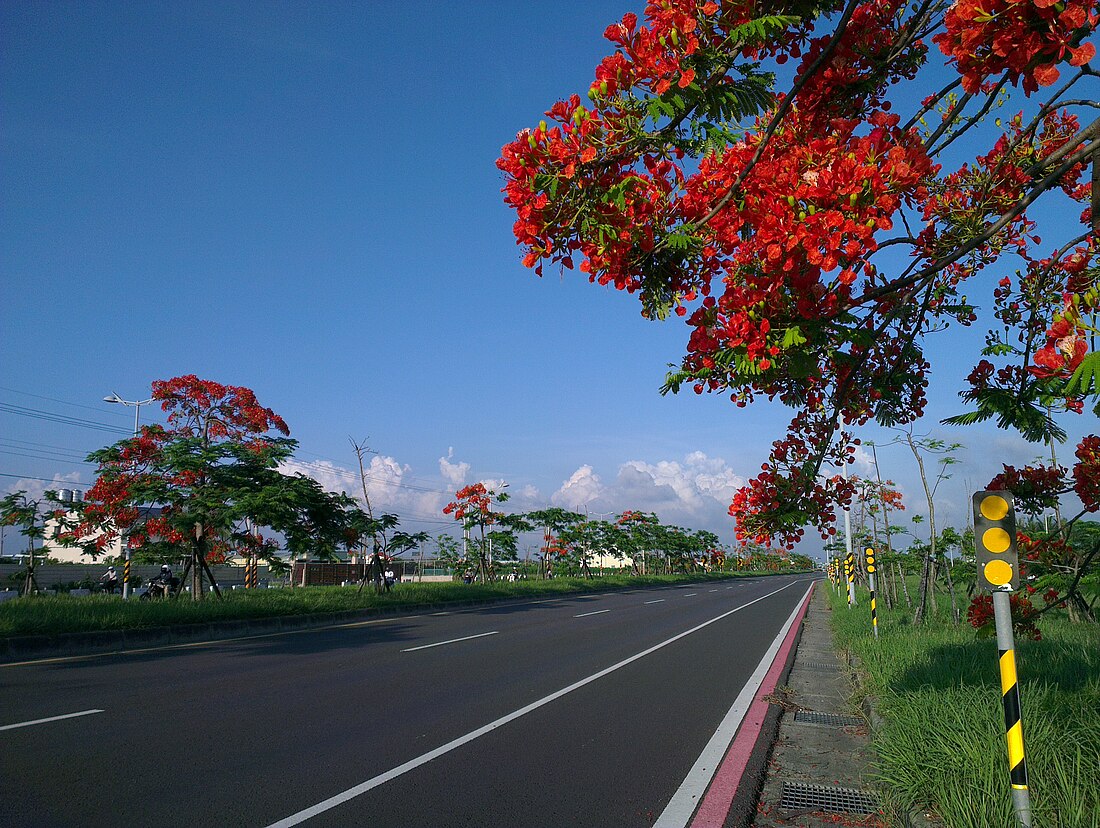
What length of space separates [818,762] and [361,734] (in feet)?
12.0

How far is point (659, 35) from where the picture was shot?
9.56ft

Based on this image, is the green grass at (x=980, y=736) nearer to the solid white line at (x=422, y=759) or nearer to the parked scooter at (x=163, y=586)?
the solid white line at (x=422, y=759)

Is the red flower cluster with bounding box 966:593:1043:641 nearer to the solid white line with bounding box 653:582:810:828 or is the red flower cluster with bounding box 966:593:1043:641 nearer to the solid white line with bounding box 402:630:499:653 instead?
the solid white line with bounding box 653:582:810:828

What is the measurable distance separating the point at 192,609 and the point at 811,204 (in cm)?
1504

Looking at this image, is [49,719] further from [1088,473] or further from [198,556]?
[198,556]

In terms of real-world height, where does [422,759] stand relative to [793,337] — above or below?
below

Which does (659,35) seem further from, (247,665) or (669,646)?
(669,646)

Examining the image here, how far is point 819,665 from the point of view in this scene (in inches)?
411

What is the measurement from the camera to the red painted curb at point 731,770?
428 centimetres

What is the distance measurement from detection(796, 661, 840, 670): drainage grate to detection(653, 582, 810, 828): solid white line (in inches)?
68.9

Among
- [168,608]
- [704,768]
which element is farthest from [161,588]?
[704,768]

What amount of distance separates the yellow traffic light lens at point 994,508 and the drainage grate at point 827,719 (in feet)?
13.2

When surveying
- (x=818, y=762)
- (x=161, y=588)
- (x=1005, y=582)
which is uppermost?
(x=1005, y=582)

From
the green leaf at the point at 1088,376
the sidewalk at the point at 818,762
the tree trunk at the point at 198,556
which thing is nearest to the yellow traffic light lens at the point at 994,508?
the green leaf at the point at 1088,376
